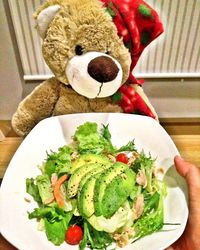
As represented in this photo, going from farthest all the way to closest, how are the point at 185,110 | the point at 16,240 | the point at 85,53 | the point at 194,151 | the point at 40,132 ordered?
the point at 185,110
the point at 194,151
the point at 40,132
the point at 85,53
the point at 16,240

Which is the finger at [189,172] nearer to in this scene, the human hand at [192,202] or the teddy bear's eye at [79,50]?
the human hand at [192,202]

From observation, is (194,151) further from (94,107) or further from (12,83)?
(12,83)

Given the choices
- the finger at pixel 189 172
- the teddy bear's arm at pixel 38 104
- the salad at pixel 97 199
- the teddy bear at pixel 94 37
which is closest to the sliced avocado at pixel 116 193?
the salad at pixel 97 199

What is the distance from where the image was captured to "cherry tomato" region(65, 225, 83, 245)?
70 centimetres

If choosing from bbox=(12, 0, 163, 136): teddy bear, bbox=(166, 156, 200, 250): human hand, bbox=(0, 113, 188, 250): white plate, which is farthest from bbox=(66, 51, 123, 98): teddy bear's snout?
bbox=(166, 156, 200, 250): human hand

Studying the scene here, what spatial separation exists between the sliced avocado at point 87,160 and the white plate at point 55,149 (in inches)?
3.7

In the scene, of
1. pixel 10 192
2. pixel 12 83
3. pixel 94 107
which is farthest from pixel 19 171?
pixel 12 83

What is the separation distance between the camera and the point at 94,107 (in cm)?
93

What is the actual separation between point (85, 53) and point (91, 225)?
15.0 inches

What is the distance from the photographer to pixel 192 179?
28.4 inches

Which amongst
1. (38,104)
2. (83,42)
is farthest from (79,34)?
(38,104)

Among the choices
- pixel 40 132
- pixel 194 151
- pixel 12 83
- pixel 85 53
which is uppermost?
pixel 85 53

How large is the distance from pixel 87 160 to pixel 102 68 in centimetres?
23

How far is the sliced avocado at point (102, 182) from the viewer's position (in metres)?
0.68
